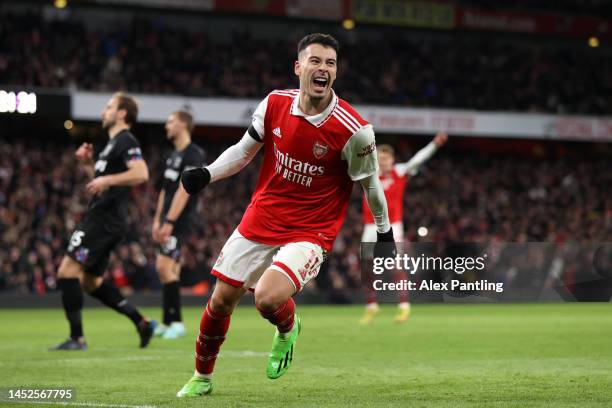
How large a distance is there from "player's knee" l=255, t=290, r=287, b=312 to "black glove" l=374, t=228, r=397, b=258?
909 millimetres

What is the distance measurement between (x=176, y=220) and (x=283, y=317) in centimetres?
562

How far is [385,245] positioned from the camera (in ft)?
22.1

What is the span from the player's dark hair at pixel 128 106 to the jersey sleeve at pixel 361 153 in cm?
458

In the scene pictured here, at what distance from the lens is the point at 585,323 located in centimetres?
1459

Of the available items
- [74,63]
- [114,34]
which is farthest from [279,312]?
[114,34]

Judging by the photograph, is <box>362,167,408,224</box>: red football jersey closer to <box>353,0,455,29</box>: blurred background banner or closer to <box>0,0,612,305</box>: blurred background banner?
<box>0,0,612,305</box>: blurred background banner

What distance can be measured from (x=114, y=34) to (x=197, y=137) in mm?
4399

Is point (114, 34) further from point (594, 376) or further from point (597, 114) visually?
point (594, 376)

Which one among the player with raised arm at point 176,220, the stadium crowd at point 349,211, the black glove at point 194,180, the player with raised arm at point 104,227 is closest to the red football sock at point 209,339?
the black glove at point 194,180

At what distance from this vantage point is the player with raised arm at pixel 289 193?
6203 mm

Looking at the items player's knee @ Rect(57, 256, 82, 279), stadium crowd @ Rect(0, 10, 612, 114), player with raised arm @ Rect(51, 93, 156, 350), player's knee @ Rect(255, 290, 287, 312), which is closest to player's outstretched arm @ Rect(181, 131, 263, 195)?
player's knee @ Rect(255, 290, 287, 312)

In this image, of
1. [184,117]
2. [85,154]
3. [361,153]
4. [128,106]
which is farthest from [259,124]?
[184,117]

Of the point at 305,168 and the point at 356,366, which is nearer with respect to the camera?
the point at 305,168

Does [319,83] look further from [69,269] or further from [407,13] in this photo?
[407,13]
